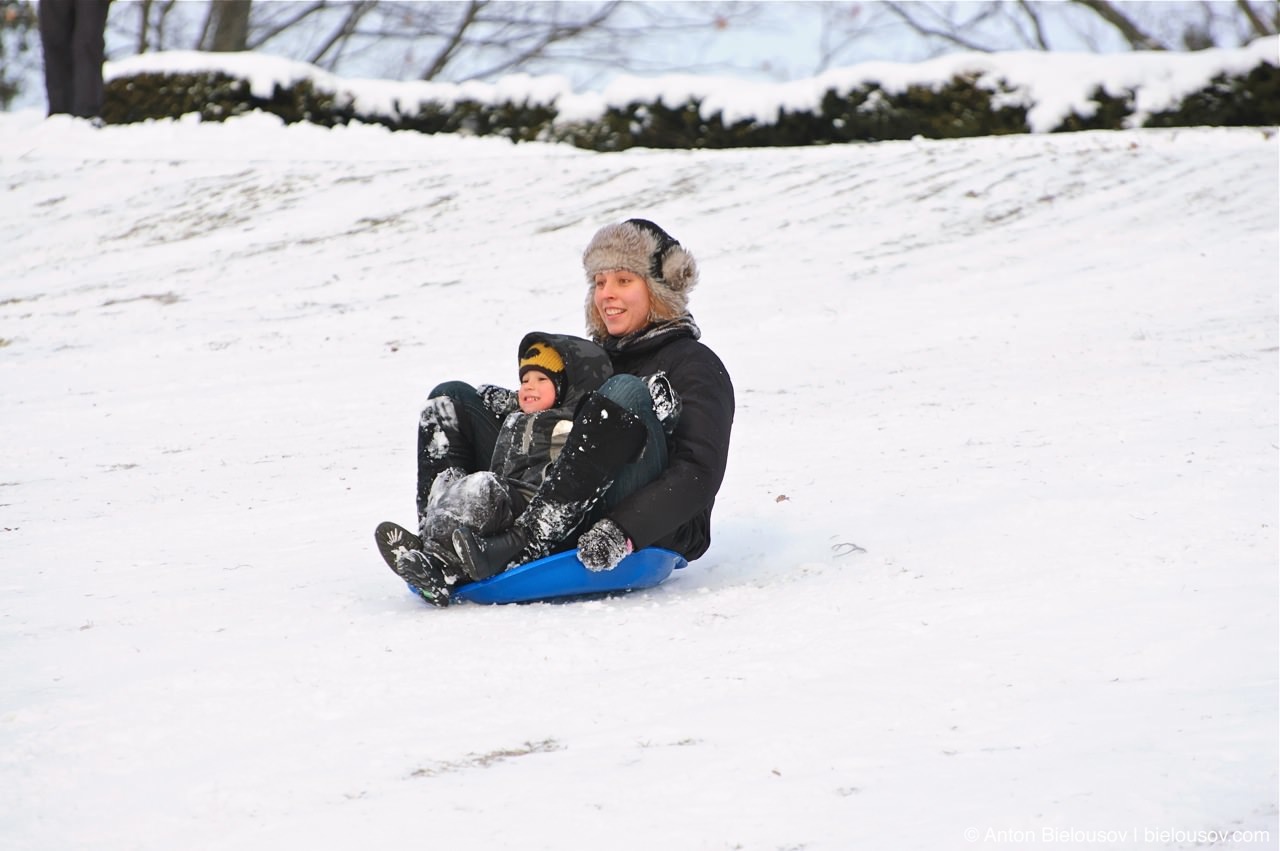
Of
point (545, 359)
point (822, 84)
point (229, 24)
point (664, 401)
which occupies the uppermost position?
point (229, 24)

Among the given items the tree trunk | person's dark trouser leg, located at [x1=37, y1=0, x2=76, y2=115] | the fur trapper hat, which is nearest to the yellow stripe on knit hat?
the fur trapper hat

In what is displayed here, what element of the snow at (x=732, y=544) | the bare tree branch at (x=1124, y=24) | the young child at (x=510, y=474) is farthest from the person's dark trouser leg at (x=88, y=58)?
the bare tree branch at (x=1124, y=24)

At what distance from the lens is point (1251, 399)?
596cm

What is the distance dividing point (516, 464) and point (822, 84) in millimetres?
10701

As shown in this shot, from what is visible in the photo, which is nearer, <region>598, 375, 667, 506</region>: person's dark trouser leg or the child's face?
<region>598, 375, 667, 506</region>: person's dark trouser leg

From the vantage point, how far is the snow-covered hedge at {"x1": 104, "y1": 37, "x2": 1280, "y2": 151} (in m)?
12.9

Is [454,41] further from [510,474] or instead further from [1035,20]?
[510,474]

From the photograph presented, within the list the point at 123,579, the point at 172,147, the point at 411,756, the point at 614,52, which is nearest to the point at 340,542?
the point at 123,579

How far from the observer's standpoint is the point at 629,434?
3.66m

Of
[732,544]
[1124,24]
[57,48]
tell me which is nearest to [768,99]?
[57,48]

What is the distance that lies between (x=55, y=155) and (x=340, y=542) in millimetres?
11319

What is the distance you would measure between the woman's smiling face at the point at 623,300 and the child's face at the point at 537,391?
41 centimetres

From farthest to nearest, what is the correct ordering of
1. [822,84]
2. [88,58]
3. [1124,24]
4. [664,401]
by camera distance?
[1124,24]
[88,58]
[822,84]
[664,401]

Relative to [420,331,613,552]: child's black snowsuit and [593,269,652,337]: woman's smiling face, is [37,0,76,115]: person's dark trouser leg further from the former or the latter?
[420,331,613,552]: child's black snowsuit
